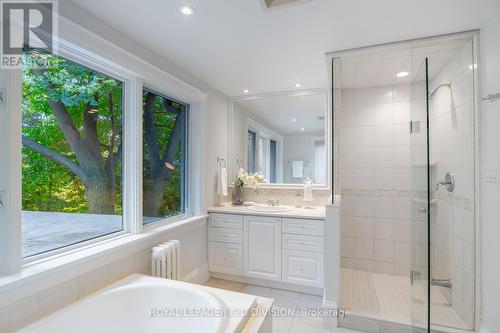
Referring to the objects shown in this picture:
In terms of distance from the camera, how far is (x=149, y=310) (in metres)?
1.62

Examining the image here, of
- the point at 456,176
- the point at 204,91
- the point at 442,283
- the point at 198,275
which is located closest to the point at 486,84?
the point at 456,176

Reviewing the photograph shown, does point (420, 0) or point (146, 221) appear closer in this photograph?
point (420, 0)

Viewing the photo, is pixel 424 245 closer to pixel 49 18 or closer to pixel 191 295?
pixel 191 295

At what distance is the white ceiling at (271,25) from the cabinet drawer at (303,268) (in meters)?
1.99

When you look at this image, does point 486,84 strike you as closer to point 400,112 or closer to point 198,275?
point 400,112

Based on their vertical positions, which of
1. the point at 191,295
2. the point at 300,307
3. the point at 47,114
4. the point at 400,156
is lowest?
the point at 300,307

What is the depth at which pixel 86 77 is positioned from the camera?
1829 mm

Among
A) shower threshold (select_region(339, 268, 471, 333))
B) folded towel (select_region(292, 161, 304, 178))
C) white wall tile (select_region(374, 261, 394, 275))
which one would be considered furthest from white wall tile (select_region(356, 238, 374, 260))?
folded towel (select_region(292, 161, 304, 178))

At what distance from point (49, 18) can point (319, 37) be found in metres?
1.82

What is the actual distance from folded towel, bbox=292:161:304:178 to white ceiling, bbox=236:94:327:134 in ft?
1.42

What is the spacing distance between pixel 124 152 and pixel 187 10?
1239mm

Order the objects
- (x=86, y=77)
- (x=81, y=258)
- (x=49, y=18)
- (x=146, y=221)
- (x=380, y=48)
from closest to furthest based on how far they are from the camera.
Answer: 1. (x=49, y=18)
2. (x=81, y=258)
3. (x=86, y=77)
4. (x=380, y=48)
5. (x=146, y=221)

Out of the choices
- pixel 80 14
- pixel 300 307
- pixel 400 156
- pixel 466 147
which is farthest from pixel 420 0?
pixel 300 307

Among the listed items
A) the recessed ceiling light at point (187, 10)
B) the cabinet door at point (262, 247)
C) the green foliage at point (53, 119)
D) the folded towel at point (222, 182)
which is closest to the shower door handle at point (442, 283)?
the cabinet door at point (262, 247)
